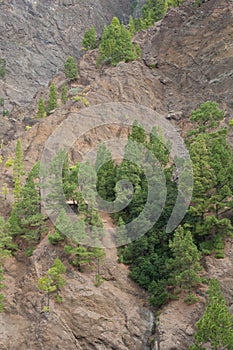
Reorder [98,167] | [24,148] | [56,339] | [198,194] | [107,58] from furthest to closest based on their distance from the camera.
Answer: [107,58]
[24,148]
[98,167]
[198,194]
[56,339]

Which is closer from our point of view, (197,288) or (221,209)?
(197,288)

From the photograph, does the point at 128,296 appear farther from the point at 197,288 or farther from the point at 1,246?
the point at 1,246

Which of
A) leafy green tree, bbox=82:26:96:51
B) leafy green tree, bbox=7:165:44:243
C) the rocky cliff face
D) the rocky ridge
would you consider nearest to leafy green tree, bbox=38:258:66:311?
the rocky ridge

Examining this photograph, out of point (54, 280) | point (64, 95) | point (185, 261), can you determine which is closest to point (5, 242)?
point (54, 280)

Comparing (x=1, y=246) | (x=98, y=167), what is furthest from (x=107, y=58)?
(x=1, y=246)

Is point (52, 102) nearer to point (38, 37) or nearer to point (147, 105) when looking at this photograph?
point (147, 105)

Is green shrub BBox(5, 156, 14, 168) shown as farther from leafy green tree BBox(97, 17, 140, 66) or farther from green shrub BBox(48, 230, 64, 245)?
leafy green tree BBox(97, 17, 140, 66)

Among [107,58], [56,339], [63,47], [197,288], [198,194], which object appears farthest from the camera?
[63,47]
